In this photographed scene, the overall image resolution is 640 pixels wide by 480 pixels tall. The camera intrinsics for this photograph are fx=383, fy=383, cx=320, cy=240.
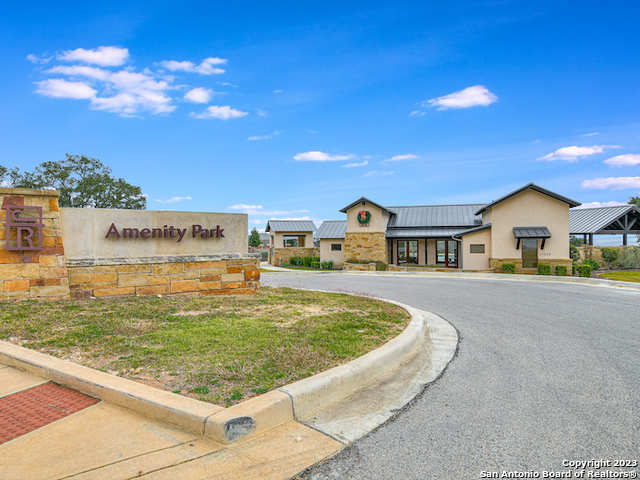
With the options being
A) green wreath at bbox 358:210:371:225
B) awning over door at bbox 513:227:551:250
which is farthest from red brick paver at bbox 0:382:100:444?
green wreath at bbox 358:210:371:225

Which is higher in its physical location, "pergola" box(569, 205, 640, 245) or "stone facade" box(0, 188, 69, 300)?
"pergola" box(569, 205, 640, 245)

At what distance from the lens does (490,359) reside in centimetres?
553

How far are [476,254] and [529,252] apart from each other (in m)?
3.20

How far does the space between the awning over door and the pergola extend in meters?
6.23

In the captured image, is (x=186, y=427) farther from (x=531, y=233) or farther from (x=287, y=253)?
(x=287, y=253)

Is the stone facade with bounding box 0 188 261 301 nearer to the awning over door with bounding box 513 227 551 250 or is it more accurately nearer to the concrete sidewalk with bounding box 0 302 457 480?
the concrete sidewalk with bounding box 0 302 457 480

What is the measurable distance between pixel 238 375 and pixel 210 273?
270 inches

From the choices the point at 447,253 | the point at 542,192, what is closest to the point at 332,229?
the point at 447,253

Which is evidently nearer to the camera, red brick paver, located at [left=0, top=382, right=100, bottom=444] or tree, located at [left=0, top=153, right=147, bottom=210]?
red brick paver, located at [left=0, top=382, right=100, bottom=444]

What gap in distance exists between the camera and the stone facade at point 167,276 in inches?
A: 366

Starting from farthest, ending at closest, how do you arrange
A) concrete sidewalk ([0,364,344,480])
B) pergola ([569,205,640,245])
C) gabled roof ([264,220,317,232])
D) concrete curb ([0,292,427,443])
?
1. gabled roof ([264,220,317,232])
2. pergola ([569,205,640,245])
3. concrete curb ([0,292,427,443])
4. concrete sidewalk ([0,364,344,480])

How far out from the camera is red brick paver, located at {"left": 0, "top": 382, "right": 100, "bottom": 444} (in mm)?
3293

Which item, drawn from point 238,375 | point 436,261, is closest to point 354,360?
point 238,375

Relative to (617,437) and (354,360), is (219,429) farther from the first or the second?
(617,437)
